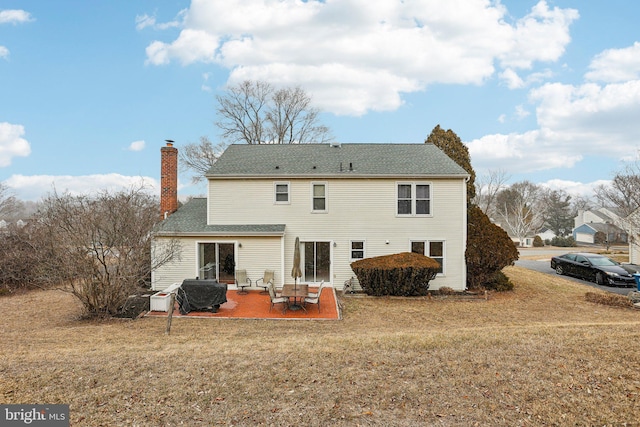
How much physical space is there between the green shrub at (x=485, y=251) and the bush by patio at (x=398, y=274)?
239 centimetres

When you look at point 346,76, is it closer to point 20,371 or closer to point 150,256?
point 150,256

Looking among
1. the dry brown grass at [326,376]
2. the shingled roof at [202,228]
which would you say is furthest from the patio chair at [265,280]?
the dry brown grass at [326,376]

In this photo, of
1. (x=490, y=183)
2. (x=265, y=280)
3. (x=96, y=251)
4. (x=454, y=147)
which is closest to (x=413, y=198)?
(x=454, y=147)

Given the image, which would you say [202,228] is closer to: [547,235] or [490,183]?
[490,183]

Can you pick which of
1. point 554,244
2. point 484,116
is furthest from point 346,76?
point 554,244

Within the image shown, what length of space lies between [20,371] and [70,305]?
8411mm

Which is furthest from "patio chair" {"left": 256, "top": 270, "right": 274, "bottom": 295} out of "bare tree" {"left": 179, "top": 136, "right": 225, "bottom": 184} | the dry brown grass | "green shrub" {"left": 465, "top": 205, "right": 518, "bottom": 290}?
"bare tree" {"left": 179, "top": 136, "right": 225, "bottom": 184}

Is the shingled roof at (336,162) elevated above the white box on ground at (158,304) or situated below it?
above

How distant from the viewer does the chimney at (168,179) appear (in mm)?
15625

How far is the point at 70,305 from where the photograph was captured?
12594mm

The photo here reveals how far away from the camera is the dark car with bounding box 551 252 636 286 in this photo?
16234 millimetres

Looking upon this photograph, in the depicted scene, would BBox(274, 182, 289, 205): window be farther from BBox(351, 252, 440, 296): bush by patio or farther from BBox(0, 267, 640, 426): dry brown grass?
BBox(0, 267, 640, 426): dry brown grass

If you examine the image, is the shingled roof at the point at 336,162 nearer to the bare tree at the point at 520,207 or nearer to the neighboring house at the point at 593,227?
the bare tree at the point at 520,207

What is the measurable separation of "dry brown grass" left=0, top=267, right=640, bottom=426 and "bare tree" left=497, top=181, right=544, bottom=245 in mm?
49685
